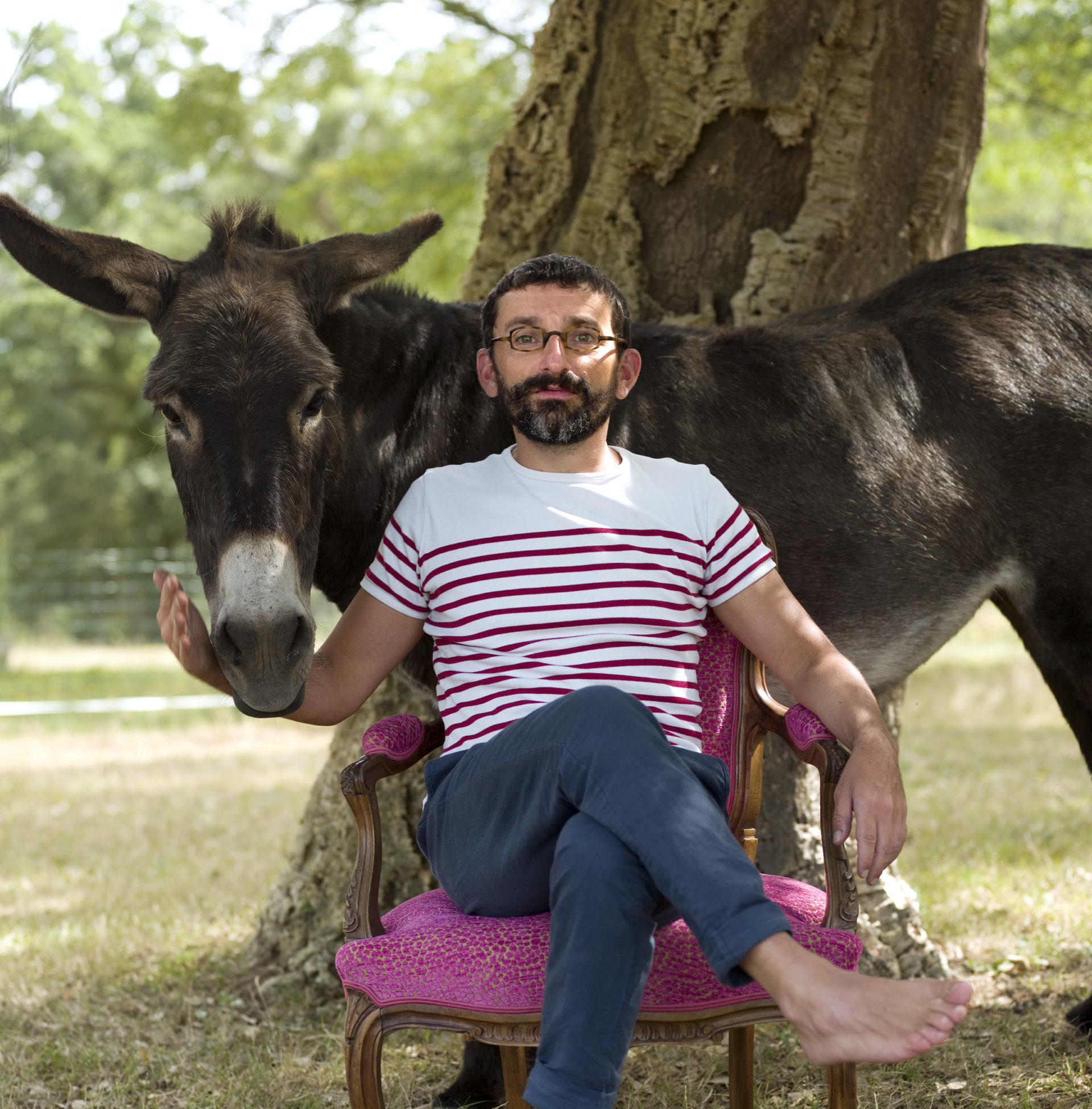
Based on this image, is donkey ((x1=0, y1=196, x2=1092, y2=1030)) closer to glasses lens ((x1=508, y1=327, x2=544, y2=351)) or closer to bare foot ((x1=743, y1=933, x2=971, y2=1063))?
glasses lens ((x1=508, y1=327, x2=544, y2=351))

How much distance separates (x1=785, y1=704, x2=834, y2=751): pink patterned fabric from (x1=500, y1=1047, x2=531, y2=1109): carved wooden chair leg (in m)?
0.90

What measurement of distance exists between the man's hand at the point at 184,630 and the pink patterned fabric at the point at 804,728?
4.02ft

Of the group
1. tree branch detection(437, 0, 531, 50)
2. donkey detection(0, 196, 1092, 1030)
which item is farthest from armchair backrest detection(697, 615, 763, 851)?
tree branch detection(437, 0, 531, 50)

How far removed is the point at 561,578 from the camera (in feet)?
7.98

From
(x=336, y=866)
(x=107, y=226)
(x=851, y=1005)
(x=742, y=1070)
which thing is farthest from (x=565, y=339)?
(x=107, y=226)

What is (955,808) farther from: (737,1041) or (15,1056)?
(15,1056)

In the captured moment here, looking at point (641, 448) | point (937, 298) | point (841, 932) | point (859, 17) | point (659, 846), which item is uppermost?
point (859, 17)

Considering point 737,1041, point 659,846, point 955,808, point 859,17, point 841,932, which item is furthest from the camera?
point 955,808

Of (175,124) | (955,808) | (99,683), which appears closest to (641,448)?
(955,808)

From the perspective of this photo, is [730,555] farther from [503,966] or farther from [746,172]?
[746,172]

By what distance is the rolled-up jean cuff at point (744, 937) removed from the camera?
1.84m

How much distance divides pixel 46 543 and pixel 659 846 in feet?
80.6

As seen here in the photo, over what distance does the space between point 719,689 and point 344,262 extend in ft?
4.56

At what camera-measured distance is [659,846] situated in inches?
Answer: 76.1
